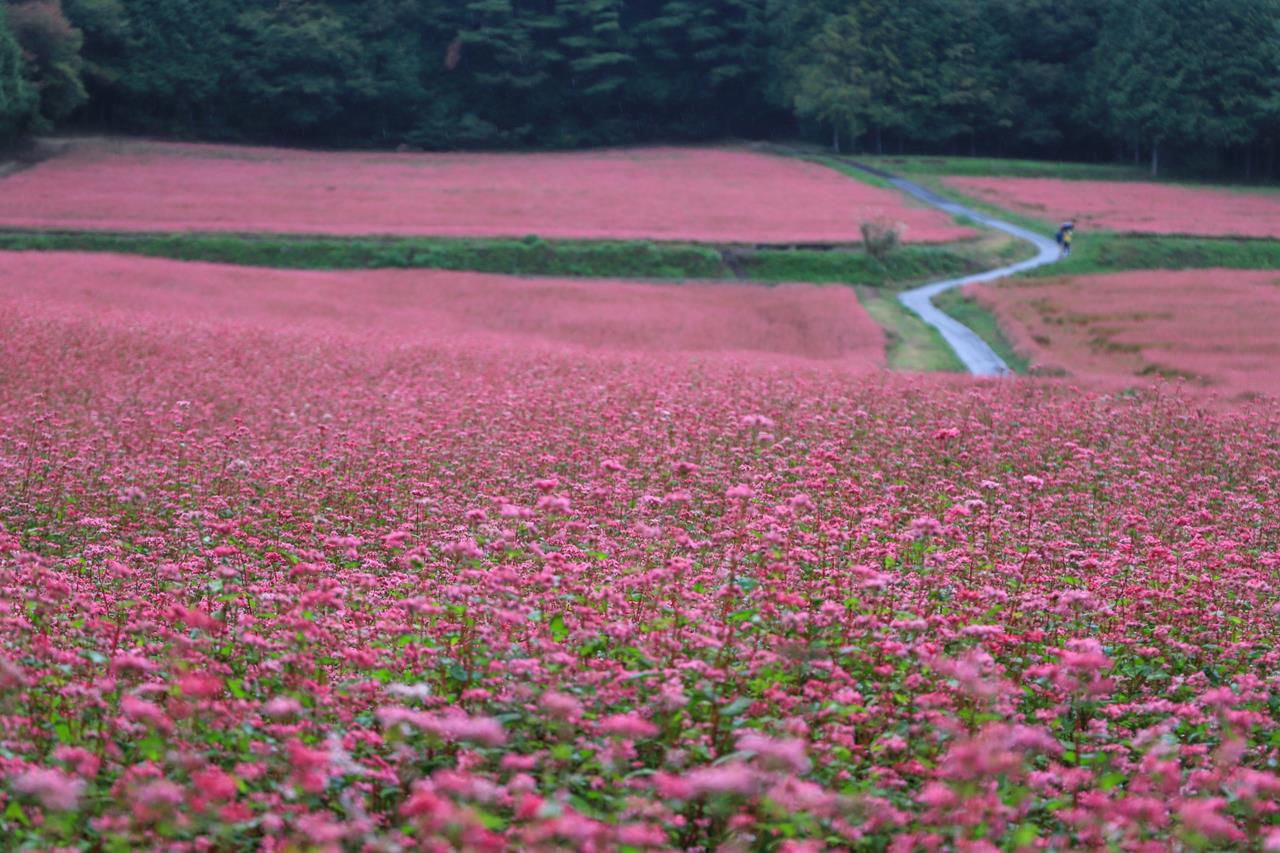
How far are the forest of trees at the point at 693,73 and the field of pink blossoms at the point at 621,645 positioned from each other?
223 feet

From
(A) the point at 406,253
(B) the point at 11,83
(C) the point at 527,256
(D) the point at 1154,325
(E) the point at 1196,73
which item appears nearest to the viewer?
(D) the point at 1154,325

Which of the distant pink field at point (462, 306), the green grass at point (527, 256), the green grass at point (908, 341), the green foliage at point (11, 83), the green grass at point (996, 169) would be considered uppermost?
the green foliage at point (11, 83)

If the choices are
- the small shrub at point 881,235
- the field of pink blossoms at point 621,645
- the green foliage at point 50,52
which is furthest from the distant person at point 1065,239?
the green foliage at point 50,52

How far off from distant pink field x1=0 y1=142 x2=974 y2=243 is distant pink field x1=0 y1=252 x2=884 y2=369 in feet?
26.8

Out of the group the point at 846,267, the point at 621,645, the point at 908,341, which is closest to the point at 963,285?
the point at 846,267

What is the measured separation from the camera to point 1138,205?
61281mm

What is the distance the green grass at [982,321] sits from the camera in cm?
2972

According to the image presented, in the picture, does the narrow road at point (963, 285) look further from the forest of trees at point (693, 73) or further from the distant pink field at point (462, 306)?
the forest of trees at point (693, 73)

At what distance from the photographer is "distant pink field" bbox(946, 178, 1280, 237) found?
5506cm

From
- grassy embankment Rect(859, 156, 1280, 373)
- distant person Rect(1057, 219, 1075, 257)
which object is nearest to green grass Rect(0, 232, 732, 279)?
grassy embankment Rect(859, 156, 1280, 373)

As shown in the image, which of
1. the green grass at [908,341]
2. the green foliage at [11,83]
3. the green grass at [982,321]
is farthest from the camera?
the green foliage at [11,83]

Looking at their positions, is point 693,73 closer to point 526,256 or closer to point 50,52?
point 50,52

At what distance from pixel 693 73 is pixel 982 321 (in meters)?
58.3

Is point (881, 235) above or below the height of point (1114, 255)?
above
